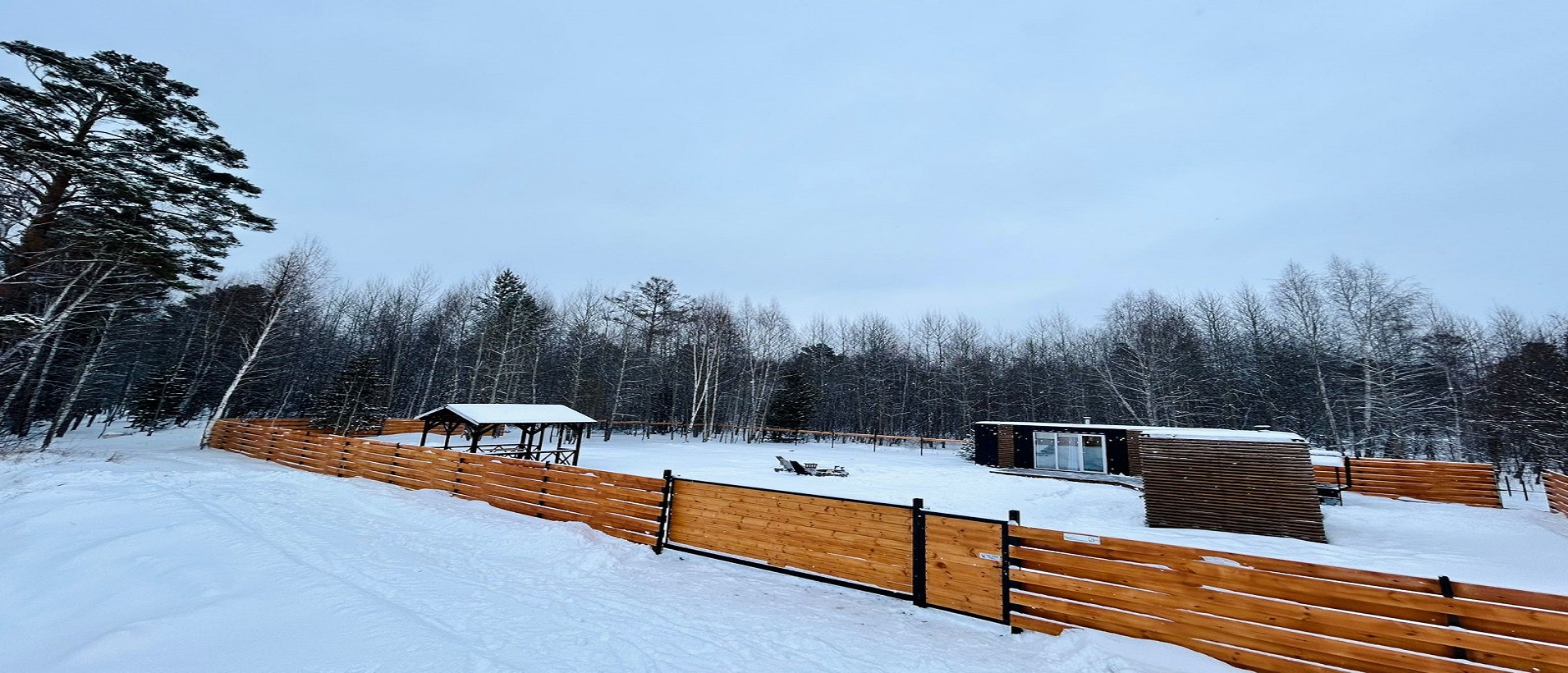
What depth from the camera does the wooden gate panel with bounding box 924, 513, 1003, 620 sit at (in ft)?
18.5

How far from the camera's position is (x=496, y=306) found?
111ft

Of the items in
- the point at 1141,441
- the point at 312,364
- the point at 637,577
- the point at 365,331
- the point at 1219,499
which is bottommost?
the point at 637,577

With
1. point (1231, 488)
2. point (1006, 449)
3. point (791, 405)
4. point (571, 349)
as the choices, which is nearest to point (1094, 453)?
point (1006, 449)

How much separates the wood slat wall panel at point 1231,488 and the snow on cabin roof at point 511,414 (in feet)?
58.0

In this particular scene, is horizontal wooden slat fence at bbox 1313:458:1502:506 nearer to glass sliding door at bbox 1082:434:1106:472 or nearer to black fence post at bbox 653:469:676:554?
glass sliding door at bbox 1082:434:1106:472

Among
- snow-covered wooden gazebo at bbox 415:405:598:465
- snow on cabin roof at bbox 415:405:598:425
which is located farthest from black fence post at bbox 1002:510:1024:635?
snow on cabin roof at bbox 415:405:598:425

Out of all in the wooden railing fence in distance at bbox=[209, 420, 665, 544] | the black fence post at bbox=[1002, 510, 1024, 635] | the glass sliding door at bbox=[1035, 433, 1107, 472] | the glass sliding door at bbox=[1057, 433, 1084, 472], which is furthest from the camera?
the glass sliding door at bbox=[1057, 433, 1084, 472]

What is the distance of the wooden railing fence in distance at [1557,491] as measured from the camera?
12398mm

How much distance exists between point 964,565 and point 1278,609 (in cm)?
265

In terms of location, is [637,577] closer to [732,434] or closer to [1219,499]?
[1219,499]

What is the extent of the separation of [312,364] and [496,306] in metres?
15.9

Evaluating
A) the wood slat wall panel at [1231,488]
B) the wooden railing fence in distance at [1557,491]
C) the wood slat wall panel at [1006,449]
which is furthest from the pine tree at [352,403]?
the wooden railing fence in distance at [1557,491]

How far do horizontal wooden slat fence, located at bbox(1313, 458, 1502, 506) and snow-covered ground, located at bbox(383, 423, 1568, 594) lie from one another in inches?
25.7

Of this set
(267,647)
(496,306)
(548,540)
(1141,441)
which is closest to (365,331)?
(496,306)
